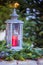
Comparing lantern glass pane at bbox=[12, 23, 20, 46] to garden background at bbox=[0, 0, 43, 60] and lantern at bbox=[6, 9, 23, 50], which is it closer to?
A: lantern at bbox=[6, 9, 23, 50]

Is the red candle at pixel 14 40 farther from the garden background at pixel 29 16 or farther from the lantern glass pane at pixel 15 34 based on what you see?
the garden background at pixel 29 16

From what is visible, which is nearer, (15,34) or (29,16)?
(15,34)

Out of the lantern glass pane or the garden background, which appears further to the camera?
the garden background

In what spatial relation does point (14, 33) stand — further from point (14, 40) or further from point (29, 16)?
point (29, 16)

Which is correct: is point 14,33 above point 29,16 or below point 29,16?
below

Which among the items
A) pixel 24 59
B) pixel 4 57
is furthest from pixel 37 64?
pixel 4 57

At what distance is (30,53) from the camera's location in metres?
2.98

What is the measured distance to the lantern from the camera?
3.00 meters

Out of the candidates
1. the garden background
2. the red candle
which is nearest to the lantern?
the red candle

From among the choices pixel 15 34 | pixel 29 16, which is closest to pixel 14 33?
pixel 15 34

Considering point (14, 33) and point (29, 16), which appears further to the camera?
Answer: point (29, 16)

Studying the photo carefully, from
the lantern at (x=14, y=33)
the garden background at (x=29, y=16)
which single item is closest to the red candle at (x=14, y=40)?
the lantern at (x=14, y=33)

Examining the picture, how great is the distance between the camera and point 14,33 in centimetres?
303

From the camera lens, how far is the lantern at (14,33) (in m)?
3.00
